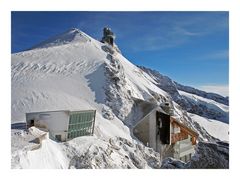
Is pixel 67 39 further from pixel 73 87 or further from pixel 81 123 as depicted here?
pixel 81 123

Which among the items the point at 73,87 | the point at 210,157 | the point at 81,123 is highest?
the point at 73,87

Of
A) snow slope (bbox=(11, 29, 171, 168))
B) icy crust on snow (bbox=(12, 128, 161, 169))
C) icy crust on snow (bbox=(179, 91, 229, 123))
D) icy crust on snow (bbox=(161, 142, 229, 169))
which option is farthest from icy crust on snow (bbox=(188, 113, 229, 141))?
icy crust on snow (bbox=(161, 142, 229, 169))

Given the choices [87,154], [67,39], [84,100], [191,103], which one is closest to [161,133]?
[84,100]

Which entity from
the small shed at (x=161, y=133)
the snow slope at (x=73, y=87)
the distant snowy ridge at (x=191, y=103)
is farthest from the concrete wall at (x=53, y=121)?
the distant snowy ridge at (x=191, y=103)

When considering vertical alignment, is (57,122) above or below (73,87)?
below

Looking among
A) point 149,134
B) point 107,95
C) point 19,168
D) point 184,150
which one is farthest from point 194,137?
point 19,168

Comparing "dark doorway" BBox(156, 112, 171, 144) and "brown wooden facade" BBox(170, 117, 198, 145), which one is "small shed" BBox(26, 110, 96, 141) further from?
"brown wooden facade" BBox(170, 117, 198, 145)
